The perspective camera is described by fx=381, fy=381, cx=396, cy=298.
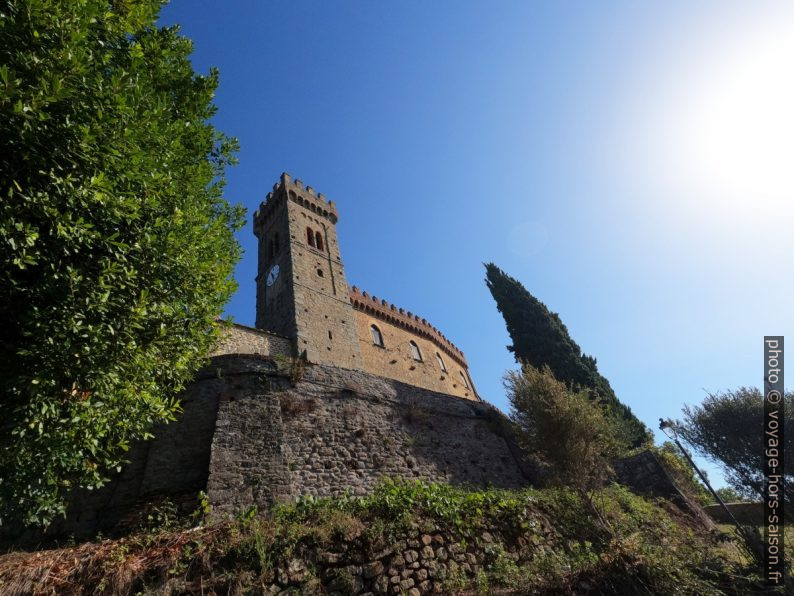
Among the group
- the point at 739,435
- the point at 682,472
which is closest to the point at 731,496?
the point at 739,435

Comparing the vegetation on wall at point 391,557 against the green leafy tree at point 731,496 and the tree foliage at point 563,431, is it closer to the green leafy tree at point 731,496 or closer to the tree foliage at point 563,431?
the tree foliage at point 563,431

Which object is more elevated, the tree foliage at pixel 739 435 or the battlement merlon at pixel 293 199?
the battlement merlon at pixel 293 199

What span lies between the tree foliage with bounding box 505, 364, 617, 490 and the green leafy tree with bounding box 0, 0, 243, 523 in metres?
11.0

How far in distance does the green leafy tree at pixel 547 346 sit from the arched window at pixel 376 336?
8604mm

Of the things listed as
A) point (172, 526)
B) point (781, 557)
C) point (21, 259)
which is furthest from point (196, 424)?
point (781, 557)

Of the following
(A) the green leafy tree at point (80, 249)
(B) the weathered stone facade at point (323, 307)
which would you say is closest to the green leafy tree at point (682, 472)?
(B) the weathered stone facade at point (323, 307)

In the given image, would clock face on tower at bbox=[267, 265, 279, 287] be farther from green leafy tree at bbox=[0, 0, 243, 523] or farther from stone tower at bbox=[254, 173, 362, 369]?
green leafy tree at bbox=[0, 0, 243, 523]

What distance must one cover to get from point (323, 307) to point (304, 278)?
1925 mm

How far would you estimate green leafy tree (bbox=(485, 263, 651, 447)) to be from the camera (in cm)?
2111

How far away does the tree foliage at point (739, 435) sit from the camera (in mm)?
17438

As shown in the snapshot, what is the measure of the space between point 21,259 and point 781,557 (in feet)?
40.3

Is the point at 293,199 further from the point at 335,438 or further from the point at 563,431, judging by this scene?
the point at 563,431

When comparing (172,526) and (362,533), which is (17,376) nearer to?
(172,526)

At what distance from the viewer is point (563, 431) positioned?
1218cm
